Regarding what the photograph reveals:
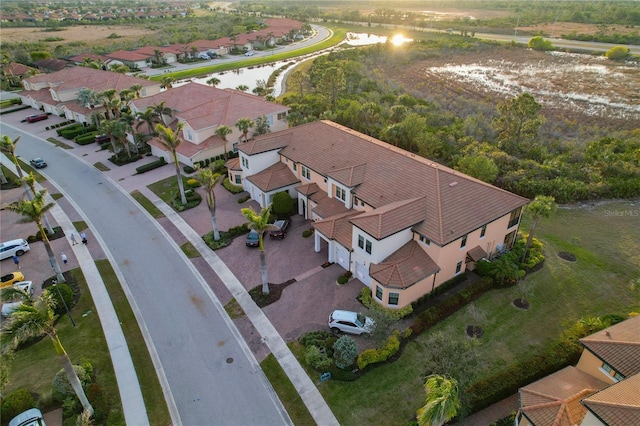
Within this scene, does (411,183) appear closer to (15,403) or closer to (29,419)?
(29,419)

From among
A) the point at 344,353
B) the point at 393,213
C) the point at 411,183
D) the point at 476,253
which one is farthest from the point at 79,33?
the point at 344,353

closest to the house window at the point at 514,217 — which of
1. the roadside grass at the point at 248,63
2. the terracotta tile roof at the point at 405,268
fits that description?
the terracotta tile roof at the point at 405,268

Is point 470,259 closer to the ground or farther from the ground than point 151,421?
farther from the ground

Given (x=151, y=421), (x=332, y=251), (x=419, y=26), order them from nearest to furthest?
(x=151, y=421)
(x=332, y=251)
(x=419, y=26)

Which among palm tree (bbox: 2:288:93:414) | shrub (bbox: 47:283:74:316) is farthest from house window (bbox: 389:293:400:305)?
shrub (bbox: 47:283:74:316)

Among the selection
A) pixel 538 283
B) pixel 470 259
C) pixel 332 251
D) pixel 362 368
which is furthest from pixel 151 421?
pixel 538 283

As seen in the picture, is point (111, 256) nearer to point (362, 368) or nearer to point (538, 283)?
point (362, 368)

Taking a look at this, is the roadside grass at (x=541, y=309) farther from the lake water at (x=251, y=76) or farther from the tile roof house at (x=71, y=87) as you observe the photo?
the lake water at (x=251, y=76)

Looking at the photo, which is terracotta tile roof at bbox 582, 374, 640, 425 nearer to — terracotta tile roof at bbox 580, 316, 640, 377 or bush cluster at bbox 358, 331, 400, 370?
terracotta tile roof at bbox 580, 316, 640, 377

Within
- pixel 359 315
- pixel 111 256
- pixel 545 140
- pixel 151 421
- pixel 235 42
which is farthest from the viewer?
pixel 235 42
